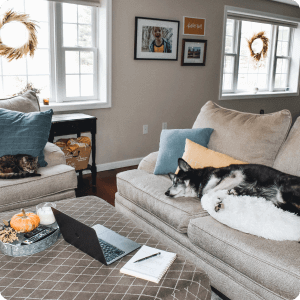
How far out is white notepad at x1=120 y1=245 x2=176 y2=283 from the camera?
4.15 ft

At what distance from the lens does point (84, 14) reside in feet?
12.0

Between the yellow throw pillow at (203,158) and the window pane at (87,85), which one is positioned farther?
the window pane at (87,85)

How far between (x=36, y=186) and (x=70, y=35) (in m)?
2.09

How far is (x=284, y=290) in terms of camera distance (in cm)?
132

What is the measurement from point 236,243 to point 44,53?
300cm

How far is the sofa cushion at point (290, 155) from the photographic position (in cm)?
Result: 184

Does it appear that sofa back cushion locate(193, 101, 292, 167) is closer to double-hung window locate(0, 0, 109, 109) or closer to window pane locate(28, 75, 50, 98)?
double-hung window locate(0, 0, 109, 109)

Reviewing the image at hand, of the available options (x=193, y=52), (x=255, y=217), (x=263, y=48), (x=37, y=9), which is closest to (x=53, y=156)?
(x=255, y=217)

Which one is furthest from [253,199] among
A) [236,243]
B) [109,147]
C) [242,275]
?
[109,147]

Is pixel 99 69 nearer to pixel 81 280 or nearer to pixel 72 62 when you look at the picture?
pixel 72 62

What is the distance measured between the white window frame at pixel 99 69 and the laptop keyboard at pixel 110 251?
2.36 metres

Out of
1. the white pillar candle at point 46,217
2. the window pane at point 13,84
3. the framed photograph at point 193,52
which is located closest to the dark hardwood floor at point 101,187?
the window pane at point 13,84

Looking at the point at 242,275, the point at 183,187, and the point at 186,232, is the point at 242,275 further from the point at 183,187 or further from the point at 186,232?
the point at 183,187

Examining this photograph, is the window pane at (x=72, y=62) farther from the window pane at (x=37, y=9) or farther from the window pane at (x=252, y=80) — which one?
the window pane at (x=252, y=80)
